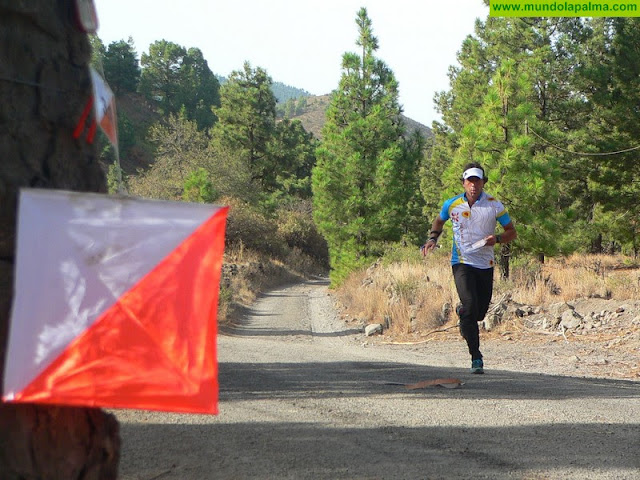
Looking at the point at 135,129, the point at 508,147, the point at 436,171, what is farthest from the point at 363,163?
the point at 135,129

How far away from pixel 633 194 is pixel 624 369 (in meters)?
22.3

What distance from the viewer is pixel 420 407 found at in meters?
5.95

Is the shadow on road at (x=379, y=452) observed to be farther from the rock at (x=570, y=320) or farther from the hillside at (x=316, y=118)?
the hillside at (x=316, y=118)

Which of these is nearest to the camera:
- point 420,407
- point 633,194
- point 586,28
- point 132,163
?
point 420,407

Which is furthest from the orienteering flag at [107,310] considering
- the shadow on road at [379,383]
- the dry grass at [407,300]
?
the dry grass at [407,300]

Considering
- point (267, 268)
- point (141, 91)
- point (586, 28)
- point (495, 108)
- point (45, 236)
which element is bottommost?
point (267, 268)

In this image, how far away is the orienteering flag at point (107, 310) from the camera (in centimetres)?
256

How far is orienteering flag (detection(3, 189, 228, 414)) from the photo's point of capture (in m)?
2.56

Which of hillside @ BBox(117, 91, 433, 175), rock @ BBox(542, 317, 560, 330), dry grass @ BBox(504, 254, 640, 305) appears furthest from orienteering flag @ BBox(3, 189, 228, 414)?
hillside @ BBox(117, 91, 433, 175)

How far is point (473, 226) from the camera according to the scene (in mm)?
7938

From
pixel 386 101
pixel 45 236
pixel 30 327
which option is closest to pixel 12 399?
pixel 30 327

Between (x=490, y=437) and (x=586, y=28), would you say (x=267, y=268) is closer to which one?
(x=586, y=28)

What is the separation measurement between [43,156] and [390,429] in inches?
123

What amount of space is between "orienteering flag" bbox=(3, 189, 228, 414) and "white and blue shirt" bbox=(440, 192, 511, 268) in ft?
17.9
